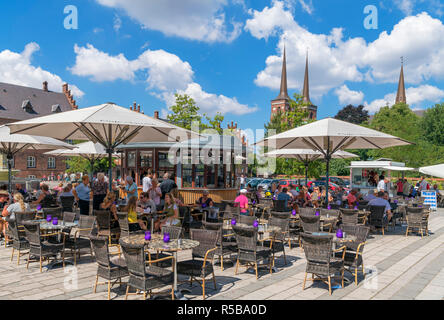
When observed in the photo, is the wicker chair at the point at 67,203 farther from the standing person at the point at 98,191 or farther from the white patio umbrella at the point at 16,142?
the white patio umbrella at the point at 16,142

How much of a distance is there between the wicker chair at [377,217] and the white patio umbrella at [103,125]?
6.35m

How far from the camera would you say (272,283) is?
232 inches

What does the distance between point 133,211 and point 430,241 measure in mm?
8433

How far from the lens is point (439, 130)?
51.0 metres

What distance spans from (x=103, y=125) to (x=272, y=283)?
5207mm

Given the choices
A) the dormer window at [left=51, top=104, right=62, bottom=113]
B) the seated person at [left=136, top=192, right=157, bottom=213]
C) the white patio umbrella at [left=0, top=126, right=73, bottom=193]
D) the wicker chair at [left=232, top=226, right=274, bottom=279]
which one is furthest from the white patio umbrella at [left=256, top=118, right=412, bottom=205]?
the dormer window at [left=51, top=104, right=62, bottom=113]

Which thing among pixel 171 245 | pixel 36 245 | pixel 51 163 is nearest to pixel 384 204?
pixel 171 245

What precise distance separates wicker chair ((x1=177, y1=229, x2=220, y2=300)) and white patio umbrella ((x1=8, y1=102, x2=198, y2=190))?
2.44m

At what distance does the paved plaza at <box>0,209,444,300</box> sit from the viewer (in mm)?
5234

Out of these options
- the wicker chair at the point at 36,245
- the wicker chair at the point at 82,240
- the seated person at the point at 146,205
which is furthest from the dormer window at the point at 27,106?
the wicker chair at the point at 36,245

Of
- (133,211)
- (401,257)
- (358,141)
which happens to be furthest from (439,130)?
(133,211)

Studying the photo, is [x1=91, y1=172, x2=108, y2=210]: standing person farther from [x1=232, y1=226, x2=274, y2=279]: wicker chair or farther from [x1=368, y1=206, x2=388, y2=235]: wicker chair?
[x1=368, y1=206, x2=388, y2=235]: wicker chair
